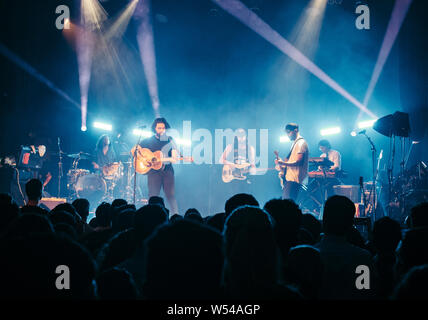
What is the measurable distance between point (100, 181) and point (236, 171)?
557 centimetres

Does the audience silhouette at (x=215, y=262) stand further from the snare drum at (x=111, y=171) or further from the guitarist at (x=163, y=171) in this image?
the snare drum at (x=111, y=171)

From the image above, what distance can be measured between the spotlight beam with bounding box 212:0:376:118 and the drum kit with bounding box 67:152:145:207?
781cm

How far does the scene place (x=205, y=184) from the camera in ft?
44.6

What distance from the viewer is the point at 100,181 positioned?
42.2 feet

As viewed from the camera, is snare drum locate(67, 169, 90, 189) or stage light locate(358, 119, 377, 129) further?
snare drum locate(67, 169, 90, 189)

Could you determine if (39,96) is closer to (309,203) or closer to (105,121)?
(105,121)

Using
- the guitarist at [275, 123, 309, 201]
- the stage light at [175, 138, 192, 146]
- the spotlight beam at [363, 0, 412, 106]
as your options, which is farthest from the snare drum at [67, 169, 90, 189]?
the spotlight beam at [363, 0, 412, 106]

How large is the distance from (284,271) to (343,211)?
1083mm

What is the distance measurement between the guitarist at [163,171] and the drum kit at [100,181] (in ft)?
14.9

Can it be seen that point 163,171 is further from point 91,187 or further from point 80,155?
point 80,155

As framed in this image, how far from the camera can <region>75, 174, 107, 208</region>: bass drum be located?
41.1 ft

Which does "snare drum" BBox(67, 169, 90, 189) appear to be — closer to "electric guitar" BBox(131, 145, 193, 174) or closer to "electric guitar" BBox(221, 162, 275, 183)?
"electric guitar" BBox(131, 145, 193, 174)

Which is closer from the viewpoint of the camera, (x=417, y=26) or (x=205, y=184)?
(x=417, y=26)
